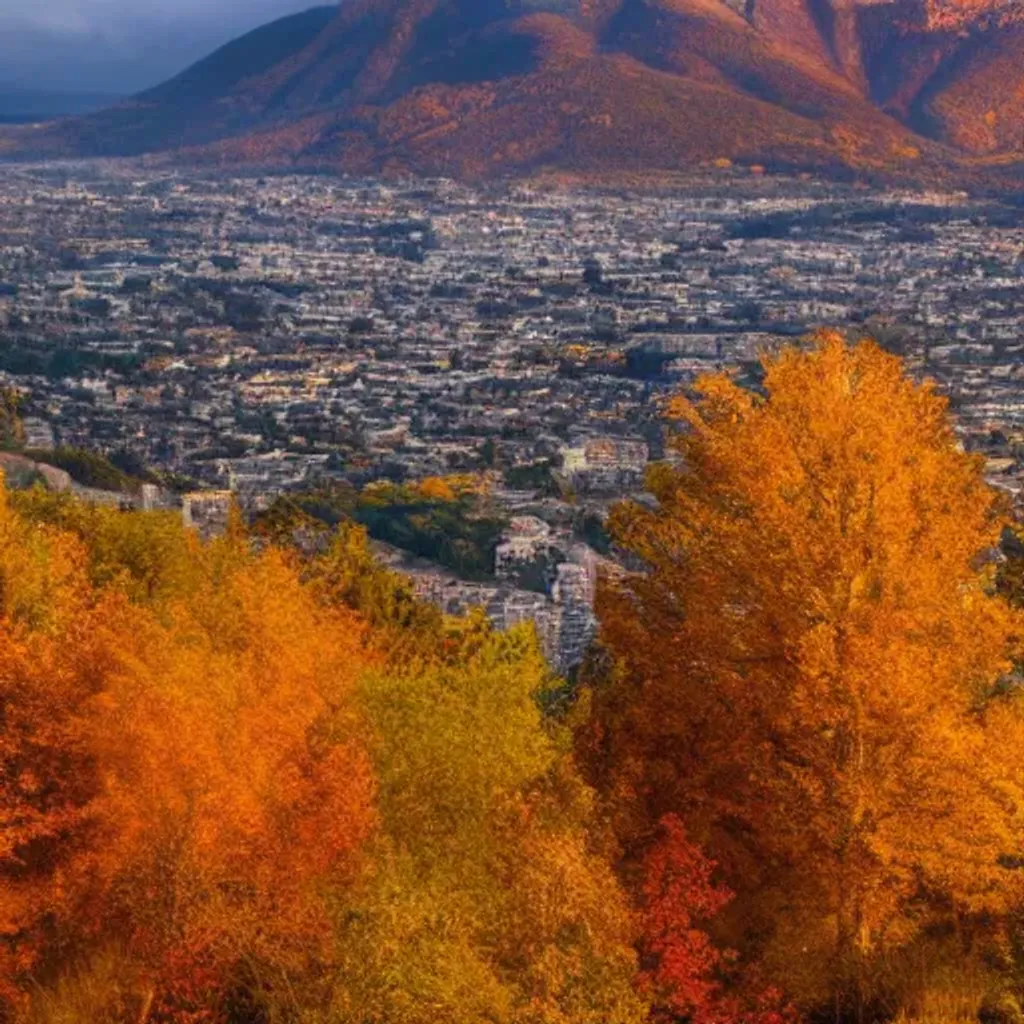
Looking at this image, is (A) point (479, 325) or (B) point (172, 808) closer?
(B) point (172, 808)

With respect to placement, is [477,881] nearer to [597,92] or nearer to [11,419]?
[11,419]

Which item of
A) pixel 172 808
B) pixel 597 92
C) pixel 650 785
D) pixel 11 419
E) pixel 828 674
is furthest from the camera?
pixel 597 92

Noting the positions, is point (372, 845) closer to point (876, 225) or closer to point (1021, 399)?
point (1021, 399)

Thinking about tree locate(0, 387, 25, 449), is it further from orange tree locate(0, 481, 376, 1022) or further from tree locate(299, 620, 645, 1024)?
tree locate(299, 620, 645, 1024)

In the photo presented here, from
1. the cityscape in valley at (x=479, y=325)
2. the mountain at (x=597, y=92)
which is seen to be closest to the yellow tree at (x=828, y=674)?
the cityscape in valley at (x=479, y=325)

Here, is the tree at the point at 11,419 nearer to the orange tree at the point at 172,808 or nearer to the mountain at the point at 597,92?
the orange tree at the point at 172,808

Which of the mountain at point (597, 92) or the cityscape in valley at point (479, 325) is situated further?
the mountain at point (597, 92)

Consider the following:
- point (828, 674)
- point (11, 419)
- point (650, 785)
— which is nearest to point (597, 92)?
point (11, 419)

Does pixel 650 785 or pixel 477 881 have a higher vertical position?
pixel 477 881
